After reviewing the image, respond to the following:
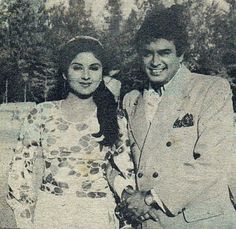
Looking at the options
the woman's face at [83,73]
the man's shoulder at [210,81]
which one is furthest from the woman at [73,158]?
the man's shoulder at [210,81]

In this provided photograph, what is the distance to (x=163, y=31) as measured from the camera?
1254 millimetres

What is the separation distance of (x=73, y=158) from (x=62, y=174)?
0.18 feet

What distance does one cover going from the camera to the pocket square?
3.94 feet

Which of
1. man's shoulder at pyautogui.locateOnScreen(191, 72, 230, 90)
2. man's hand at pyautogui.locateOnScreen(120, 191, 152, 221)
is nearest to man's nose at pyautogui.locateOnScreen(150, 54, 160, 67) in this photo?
man's shoulder at pyautogui.locateOnScreen(191, 72, 230, 90)

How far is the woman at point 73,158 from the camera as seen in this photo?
1288 mm

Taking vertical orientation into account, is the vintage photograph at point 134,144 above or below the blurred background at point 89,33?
below

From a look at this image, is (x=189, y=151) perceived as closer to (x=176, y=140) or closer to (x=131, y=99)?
(x=176, y=140)

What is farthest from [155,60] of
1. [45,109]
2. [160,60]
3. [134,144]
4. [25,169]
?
[25,169]

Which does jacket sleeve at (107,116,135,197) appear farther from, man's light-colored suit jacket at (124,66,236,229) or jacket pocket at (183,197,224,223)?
jacket pocket at (183,197,224,223)

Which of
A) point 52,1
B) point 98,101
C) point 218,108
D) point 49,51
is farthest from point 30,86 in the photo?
point 218,108

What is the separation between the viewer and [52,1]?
1748 millimetres

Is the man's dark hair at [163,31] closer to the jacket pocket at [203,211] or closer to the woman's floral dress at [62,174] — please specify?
the woman's floral dress at [62,174]

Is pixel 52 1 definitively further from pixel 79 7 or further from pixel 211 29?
pixel 211 29

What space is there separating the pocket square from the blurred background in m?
0.32
